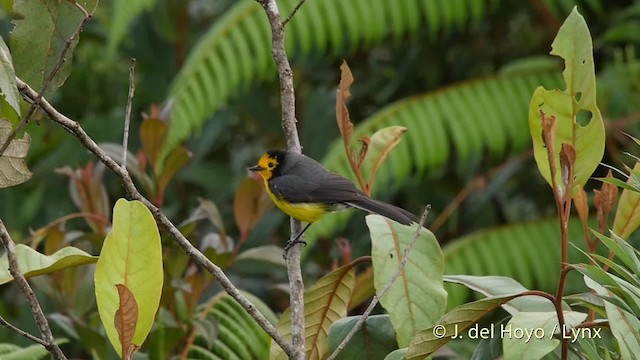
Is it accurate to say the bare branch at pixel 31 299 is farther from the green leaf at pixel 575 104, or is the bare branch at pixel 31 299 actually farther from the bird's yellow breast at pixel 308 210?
the bird's yellow breast at pixel 308 210

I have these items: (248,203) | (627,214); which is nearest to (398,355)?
(627,214)

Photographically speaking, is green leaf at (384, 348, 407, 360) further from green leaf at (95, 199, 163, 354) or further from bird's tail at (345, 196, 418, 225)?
bird's tail at (345, 196, 418, 225)

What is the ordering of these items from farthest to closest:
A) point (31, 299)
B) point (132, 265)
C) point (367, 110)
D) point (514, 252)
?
1. point (367, 110)
2. point (514, 252)
3. point (132, 265)
4. point (31, 299)

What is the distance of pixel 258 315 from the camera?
1218mm

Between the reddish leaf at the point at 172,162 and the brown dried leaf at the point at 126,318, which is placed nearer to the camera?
the brown dried leaf at the point at 126,318

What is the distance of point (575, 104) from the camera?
1324 millimetres

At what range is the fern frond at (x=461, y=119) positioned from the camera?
3322 millimetres

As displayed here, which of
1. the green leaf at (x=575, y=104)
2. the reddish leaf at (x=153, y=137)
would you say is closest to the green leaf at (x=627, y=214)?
the green leaf at (x=575, y=104)

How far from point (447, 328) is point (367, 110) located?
2728 millimetres

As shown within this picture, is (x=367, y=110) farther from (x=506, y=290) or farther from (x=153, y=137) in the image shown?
(x=506, y=290)

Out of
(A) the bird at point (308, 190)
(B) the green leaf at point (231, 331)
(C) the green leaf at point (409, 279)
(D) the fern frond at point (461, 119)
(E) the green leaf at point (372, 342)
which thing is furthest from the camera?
(D) the fern frond at point (461, 119)

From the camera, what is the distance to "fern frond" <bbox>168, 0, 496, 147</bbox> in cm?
330

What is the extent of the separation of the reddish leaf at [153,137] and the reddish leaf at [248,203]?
7.3 inches

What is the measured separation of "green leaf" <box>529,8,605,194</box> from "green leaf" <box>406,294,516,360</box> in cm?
18
